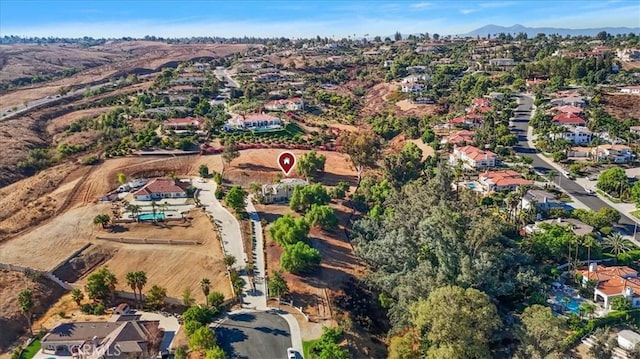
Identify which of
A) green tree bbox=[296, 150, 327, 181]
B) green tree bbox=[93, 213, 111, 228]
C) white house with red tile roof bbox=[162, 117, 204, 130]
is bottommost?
green tree bbox=[93, 213, 111, 228]

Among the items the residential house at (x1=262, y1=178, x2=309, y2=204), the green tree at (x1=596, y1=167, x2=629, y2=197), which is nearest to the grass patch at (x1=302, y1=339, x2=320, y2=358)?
the residential house at (x1=262, y1=178, x2=309, y2=204)

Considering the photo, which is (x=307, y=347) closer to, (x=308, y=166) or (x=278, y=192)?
(x=278, y=192)

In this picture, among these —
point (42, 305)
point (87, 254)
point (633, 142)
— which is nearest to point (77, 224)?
point (87, 254)

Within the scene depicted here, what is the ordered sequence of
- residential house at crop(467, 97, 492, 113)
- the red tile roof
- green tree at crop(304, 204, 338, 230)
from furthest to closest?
residential house at crop(467, 97, 492, 113), the red tile roof, green tree at crop(304, 204, 338, 230)

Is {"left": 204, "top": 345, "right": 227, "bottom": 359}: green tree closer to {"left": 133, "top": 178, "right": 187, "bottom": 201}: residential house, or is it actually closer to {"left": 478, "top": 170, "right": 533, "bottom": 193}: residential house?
{"left": 133, "top": 178, "right": 187, "bottom": 201}: residential house

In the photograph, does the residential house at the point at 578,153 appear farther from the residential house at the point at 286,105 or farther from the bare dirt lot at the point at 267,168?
the residential house at the point at 286,105

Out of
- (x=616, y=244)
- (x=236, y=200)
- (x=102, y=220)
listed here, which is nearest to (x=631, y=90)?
(x=616, y=244)

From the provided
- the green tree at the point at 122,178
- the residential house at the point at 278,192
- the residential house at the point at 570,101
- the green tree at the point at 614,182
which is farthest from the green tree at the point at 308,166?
the residential house at the point at 570,101
